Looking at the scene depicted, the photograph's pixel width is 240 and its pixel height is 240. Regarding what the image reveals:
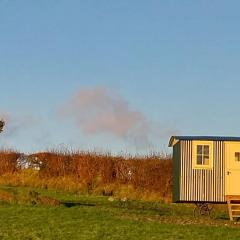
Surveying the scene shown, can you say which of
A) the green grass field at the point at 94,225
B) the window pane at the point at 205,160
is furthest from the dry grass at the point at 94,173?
the green grass field at the point at 94,225

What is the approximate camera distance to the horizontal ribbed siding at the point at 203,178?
24.0 meters

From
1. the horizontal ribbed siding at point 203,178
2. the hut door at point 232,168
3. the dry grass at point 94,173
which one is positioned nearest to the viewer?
the hut door at point 232,168

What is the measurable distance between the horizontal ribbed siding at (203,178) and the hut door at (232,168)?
18 centimetres

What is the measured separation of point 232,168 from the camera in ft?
78.7

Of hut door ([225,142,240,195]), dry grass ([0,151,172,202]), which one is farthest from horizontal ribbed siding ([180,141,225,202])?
dry grass ([0,151,172,202])

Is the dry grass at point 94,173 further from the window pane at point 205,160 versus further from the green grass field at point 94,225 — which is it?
the green grass field at point 94,225

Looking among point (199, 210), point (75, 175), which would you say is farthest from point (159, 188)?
point (199, 210)

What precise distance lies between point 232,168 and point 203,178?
1.09m

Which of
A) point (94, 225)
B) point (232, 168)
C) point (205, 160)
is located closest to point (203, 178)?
point (205, 160)

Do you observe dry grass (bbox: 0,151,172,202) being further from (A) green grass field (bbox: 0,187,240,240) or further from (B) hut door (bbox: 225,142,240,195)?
(A) green grass field (bbox: 0,187,240,240)

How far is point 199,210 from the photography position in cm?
2464

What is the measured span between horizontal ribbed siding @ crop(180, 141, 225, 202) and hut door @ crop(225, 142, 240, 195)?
7.1 inches

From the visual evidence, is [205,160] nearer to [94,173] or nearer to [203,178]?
[203,178]

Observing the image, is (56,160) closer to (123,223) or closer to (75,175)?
(75,175)
